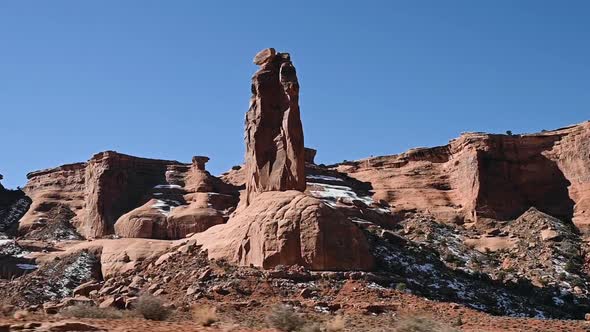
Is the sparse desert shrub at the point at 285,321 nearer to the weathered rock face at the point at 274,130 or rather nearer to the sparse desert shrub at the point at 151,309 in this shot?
the sparse desert shrub at the point at 151,309

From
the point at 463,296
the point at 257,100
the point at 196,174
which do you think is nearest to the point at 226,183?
the point at 196,174

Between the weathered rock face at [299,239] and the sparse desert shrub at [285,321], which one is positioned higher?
the weathered rock face at [299,239]

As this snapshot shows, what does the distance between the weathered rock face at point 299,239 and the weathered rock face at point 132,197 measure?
25911 millimetres

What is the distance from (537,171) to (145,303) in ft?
156

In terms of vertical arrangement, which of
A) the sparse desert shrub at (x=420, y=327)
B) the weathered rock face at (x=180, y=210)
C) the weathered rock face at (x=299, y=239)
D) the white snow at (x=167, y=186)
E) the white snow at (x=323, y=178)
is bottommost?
the sparse desert shrub at (x=420, y=327)

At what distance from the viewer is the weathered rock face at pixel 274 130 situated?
45750 millimetres

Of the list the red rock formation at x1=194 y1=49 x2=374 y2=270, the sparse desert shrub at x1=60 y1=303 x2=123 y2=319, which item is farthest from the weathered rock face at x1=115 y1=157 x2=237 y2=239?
the sparse desert shrub at x1=60 y1=303 x2=123 y2=319

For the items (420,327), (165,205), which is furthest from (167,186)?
(420,327)

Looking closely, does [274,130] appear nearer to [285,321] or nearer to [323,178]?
[285,321]

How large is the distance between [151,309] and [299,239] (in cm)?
1455

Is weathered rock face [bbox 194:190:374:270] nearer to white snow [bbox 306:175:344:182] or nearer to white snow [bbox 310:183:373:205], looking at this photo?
white snow [bbox 310:183:373:205]

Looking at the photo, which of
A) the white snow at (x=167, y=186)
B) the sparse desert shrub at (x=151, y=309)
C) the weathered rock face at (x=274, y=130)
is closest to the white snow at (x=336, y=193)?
the white snow at (x=167, y=186)

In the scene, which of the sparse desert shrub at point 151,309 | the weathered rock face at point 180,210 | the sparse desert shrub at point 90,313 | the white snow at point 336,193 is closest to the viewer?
the sparse desert shrub at point 90,313

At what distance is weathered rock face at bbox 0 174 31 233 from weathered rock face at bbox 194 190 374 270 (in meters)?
44.4
